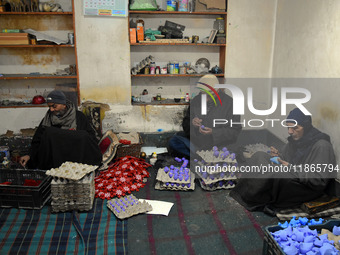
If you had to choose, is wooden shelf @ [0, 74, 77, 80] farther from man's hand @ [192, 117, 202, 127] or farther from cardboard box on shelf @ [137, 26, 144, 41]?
man's hand @ [192, 117, 202, 127]

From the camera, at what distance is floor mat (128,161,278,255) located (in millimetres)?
2580

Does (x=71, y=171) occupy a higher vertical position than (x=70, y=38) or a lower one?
lower

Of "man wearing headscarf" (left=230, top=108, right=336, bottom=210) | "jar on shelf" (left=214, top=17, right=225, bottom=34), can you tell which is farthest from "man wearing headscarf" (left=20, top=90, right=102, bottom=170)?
"jar on shelf" (left=214, top=17, right=225, bottom=34)

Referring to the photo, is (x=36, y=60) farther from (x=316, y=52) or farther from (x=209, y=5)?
(x=316, y=52)

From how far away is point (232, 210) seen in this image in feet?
10.3

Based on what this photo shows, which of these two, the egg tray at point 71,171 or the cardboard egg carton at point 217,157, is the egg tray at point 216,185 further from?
the egg tray at point 71,171

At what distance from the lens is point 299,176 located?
9.71 ft

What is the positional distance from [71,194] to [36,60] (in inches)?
104

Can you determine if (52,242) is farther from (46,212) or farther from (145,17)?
(145,17)

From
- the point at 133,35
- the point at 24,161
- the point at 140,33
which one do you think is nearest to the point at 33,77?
the point at 24,161

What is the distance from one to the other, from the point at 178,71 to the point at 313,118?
2107 mm

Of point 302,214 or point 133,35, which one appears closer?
point 302,214

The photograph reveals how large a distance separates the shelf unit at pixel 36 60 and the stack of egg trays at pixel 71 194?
6.48 feet

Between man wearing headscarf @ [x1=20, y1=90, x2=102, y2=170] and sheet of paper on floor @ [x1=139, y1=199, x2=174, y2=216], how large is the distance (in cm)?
96
